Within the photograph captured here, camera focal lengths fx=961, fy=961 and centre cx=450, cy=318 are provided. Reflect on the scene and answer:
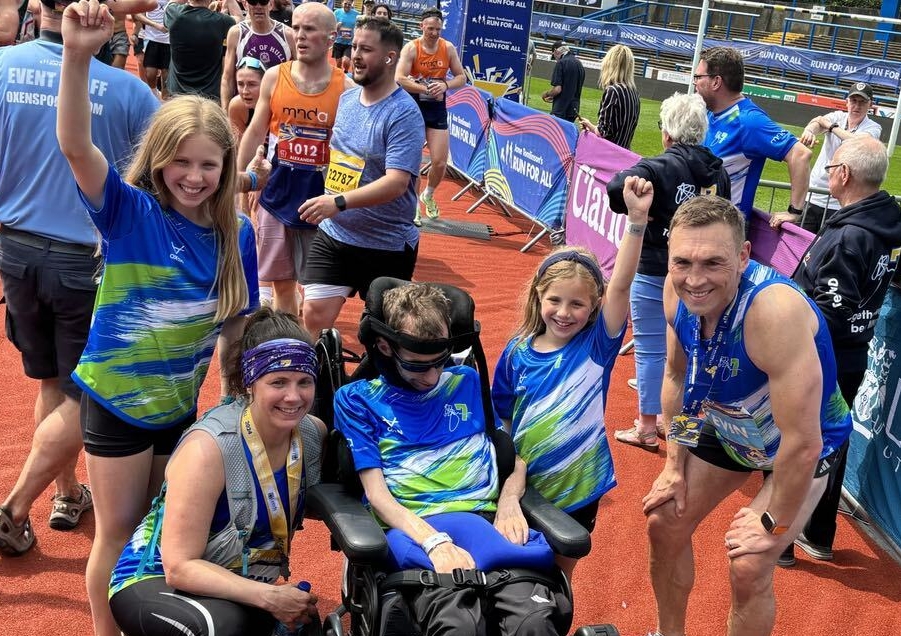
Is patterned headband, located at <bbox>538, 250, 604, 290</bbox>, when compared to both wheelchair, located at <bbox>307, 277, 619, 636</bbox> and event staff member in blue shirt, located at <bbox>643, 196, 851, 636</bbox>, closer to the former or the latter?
event staff member in blue shirt, located at <bbox>643, 196, 851, 636</bbox>

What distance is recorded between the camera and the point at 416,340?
3.12 metres

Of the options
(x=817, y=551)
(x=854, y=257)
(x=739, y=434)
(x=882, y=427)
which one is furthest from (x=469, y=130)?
(x=739, y=434)

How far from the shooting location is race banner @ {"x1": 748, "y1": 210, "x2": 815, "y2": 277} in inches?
214

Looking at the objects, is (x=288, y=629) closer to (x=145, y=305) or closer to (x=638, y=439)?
(x=145, y=305)

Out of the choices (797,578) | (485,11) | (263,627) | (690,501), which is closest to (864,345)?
(797,578)

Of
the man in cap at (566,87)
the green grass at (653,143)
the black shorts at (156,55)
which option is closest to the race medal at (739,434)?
the green grass at (653,143)

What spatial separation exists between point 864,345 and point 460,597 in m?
2.81

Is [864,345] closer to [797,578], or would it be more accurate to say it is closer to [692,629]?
[797,578]

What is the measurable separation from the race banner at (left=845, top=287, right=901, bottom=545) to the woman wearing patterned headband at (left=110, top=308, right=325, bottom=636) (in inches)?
129

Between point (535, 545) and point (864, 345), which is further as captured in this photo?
point (864, 345)

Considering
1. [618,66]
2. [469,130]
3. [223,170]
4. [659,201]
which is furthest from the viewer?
[469,130]

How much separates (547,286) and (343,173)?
1859 mm

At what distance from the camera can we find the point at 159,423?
3.15 metres

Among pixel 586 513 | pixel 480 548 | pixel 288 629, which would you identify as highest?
pixel 480 548
